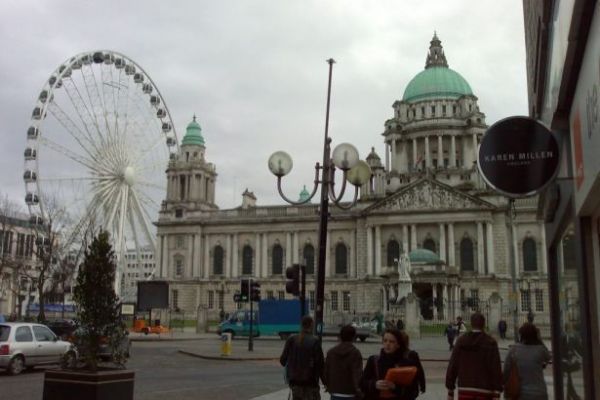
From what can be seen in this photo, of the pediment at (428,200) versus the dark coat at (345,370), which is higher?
the pediment at (428,200)

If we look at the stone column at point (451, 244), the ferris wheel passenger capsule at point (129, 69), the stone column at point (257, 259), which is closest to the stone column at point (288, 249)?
the stone column at point (257, 259)

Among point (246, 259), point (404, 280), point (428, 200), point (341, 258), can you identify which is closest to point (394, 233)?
point (428, 200)

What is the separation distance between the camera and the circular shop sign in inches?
288

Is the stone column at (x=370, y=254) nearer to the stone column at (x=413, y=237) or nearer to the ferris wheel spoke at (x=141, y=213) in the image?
the stone column at (x=413, y=237)

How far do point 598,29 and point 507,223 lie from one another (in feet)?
205

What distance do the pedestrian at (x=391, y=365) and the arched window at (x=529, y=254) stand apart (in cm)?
6294

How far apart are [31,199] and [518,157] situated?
156 feet

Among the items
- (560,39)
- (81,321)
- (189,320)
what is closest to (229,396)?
(81,321)

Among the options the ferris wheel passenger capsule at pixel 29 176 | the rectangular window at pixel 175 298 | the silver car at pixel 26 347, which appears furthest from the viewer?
the rectangular window at pixel 175 298

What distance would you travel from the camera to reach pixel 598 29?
5422 millimetres

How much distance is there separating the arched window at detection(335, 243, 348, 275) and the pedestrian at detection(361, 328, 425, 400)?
217 feet

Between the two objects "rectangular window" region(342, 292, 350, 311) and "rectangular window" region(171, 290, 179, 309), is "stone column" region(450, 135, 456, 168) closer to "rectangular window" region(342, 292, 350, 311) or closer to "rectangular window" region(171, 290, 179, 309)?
"rectangular window" region(342, 292, 350, 311)

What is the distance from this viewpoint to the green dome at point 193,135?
269ft

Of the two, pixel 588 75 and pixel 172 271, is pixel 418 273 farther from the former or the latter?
pixel 588 75
